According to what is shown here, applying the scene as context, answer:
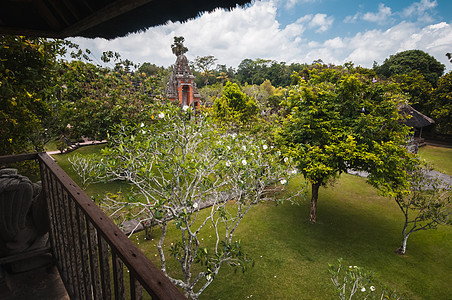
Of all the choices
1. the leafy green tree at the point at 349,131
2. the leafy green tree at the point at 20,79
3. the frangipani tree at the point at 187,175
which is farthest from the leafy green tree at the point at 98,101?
the leafy green tree at the point at 349,131

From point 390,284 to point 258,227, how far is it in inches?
138

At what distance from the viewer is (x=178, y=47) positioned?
59.9ft

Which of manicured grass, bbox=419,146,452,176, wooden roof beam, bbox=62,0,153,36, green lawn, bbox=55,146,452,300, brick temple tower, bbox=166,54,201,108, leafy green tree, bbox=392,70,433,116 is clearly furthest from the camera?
leafy green tree, bbox=392,70,433,116

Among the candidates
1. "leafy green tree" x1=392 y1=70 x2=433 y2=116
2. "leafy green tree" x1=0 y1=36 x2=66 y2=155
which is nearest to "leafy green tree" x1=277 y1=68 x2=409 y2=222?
"leafy green tree" x1=0 y1=36 x2=66 y2=155

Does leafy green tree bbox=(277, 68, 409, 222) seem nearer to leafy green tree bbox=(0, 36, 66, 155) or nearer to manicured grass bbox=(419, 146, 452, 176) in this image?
leafy green tree bbox=(0, 36, 66, 155)

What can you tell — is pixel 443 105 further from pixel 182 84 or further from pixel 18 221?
pixel 18 221

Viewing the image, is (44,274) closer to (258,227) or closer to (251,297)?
(251,297)

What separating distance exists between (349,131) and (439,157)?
14.4 m

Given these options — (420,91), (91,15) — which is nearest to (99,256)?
(91,15)

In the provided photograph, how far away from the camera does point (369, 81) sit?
6.70 metres

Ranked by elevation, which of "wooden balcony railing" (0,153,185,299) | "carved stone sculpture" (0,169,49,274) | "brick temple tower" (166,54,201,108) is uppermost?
"brick temple tower" (166,54,201,108)

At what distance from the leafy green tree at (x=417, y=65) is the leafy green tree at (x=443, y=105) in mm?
4672

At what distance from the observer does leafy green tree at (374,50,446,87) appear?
23.1 m

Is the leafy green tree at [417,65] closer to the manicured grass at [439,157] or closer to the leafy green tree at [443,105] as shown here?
the leafy green tree at [443,105]
